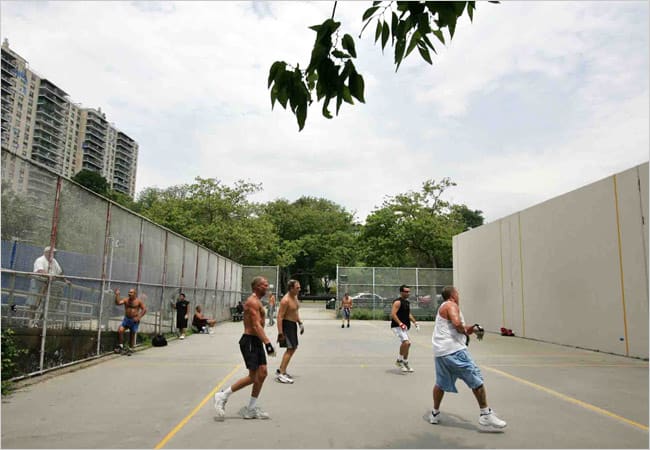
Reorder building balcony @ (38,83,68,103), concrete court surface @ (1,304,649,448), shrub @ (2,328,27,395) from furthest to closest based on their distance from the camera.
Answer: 1. building balcony @ (38,83,68,103)
2. shrub @ (2,328,27,395)
3. concrete court surface @ (1,304,649,448)

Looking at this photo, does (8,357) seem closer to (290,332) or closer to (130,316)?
(290,332)

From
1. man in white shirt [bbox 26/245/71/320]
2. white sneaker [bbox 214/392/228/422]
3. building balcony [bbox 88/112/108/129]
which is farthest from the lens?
building balcony [bbox 88/112/108/129]

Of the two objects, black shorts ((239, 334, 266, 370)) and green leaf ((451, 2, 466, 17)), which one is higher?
green leaf ((451, 2, 466, 17))

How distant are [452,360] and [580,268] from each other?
11027mm

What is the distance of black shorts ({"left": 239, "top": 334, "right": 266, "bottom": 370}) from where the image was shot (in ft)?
19.0

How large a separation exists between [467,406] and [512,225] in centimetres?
1459

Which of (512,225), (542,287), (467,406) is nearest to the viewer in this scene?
(467,406)

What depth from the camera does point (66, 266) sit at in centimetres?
901

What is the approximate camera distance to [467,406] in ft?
20.7

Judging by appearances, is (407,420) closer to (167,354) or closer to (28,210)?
(28,210)

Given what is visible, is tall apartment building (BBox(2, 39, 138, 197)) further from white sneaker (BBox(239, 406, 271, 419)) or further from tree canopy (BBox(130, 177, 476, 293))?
white sneaker (BBox(239, 406, 271, 419))

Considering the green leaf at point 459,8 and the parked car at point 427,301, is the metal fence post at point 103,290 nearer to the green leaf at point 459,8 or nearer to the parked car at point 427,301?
the green leaf at point 459,8

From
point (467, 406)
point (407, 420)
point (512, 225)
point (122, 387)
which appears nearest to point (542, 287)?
point (512, 225)

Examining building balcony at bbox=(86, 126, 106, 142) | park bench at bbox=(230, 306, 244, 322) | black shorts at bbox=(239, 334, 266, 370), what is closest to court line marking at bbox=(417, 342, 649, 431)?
black shorts at bbox=(239, 334, 266, 370)
